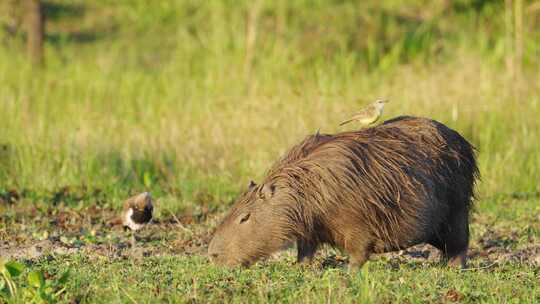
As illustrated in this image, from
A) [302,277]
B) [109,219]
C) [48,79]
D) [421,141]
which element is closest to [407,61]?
[48,79]

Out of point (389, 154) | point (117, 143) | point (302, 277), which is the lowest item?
point (117, 143)

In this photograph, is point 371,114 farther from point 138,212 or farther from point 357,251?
point 138,212

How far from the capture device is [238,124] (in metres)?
10.6

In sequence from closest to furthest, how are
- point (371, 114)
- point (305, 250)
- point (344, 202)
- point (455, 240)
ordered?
1. point (344, 202)
2. point (305, 250)
3. point (455, 240)
4. point (371, 114)

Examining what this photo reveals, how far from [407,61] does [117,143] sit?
18.6ft

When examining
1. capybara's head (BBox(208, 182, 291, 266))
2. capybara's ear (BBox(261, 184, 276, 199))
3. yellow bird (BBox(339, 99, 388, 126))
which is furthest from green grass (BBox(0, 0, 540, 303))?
yellow bird (BBox(339, 99, 388, 126))

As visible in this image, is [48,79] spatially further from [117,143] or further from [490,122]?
[490,122]

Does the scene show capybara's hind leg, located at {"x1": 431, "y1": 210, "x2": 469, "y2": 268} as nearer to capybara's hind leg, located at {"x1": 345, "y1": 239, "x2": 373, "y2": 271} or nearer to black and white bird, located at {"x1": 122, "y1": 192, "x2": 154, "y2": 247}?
capybara's hind leg, located at {"x1": 345, "y1": 239, "x2": 373, "y2": 271}

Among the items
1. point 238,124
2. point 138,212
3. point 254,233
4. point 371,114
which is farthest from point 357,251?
point 238,124

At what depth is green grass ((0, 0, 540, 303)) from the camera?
5.62 meters

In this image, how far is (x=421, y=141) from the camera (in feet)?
20.5

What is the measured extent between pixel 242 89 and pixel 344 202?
6.65 meters

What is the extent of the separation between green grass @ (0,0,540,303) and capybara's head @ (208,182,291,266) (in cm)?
16

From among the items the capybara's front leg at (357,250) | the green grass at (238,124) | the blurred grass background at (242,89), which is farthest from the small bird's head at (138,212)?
the capybara's front leg at (357,250)
